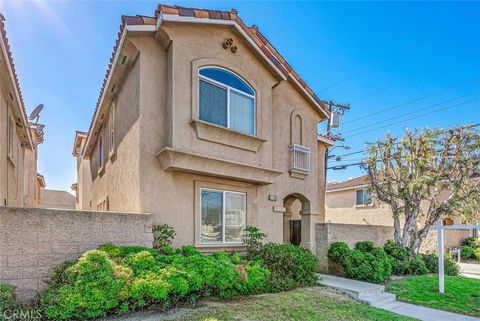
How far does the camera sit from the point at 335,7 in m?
12.7

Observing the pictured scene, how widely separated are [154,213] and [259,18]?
960cm

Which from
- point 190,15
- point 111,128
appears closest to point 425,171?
point 190,15

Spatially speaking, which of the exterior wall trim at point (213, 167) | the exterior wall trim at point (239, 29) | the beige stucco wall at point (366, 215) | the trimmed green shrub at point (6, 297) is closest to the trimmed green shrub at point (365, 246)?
the exterior wall trim at point (213, 167)

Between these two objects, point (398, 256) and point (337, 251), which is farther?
point (398, 256)

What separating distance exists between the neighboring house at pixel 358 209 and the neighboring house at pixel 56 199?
27209mm

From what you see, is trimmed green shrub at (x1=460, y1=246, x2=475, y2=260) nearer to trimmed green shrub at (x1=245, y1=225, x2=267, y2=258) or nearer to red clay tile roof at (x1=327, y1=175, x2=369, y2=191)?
red clay tile roof at (x1=327, y1=175, x2=369, y2=191)

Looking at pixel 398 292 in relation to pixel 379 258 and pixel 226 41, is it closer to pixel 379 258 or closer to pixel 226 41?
pixel 379 258

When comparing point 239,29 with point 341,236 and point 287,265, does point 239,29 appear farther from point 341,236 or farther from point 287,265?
point 341,236

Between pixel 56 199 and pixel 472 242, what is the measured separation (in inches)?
1505

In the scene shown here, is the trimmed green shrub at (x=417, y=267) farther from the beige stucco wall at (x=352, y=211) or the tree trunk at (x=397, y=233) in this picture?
the beige stucco wall at (x=352, y=211)

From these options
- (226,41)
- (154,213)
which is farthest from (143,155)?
(226,41)

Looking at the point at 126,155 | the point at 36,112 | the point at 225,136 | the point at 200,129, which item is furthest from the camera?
the point at 36,112

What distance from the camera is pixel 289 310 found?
24.4ft

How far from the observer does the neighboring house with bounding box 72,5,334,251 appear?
9.62 metres
